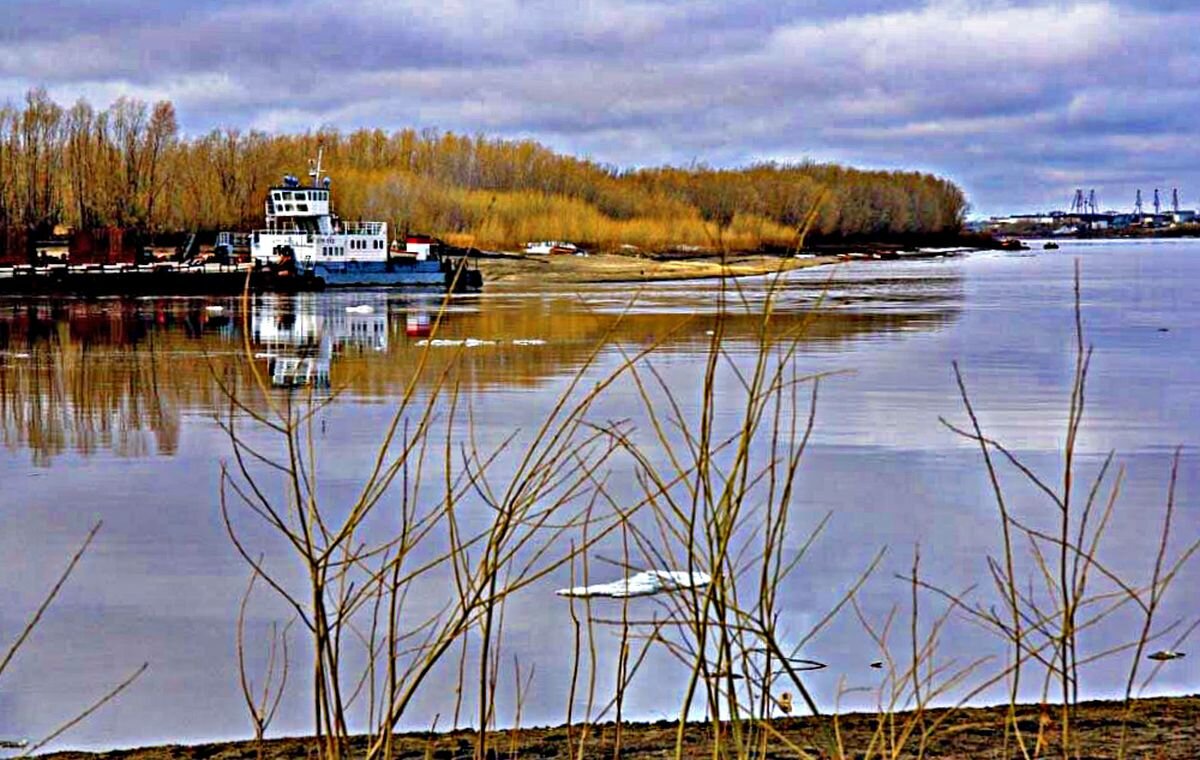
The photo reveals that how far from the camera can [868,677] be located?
6.24 meters

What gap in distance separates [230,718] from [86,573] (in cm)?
272

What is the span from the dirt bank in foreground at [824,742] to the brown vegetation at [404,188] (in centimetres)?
4441

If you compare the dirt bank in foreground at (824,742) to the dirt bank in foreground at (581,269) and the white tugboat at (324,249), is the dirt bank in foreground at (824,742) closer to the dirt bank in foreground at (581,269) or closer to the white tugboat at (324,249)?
the white tugboat at (324,249)

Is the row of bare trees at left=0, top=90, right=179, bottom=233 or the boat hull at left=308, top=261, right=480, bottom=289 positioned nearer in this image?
the boat hull at left=308, top=261, right=480, bottom=289

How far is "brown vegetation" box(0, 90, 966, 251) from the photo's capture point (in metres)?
76.5

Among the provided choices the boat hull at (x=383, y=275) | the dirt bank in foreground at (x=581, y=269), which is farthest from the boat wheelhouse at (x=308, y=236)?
the dirt bank in foreground at (x=581, y=269)

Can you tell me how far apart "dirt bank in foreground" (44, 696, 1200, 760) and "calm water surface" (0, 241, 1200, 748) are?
0.40 metres

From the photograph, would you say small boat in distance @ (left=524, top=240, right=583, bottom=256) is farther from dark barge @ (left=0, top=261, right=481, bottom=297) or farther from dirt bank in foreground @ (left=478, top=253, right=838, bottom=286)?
dark barge @ (left=0, top=261, right=481, bottom=297)

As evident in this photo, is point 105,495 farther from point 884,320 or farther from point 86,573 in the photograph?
point 884,320

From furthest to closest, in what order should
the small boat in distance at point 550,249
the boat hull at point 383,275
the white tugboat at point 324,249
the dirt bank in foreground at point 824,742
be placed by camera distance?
the small boat in distance at point 550,249
the white tugboat at point 324,249
the boat hull at point 383,275
the dirt bank in foreground at point 824,742

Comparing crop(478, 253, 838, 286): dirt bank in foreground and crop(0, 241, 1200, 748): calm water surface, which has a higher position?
crop(478, 253, 838, 286): dirt bank in foreground

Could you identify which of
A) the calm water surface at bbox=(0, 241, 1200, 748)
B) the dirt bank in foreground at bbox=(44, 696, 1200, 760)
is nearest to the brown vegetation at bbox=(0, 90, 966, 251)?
the calm water surface at bbox=(0, 241, 1200, 748)

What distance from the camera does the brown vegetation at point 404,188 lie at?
76.5 meters

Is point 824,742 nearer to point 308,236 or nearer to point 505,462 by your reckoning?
point 505,462
